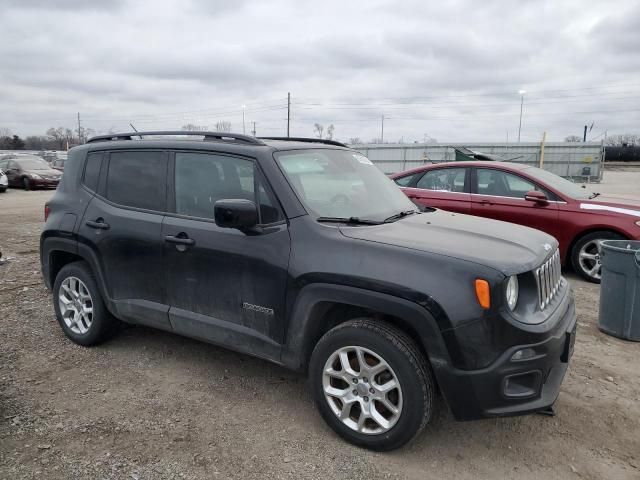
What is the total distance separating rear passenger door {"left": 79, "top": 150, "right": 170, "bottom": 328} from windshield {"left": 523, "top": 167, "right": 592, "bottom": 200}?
5.50 m

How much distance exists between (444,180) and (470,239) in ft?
15.7

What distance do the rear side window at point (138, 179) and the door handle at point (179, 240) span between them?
0.29m

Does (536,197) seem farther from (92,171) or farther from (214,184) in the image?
(92,171)

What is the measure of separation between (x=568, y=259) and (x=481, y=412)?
16.0 ft

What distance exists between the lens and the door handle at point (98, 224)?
398 cm

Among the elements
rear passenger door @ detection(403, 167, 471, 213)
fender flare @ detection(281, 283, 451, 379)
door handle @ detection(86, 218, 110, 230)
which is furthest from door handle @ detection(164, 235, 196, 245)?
rear passenger door @ detection(403, 167, 471, 213)

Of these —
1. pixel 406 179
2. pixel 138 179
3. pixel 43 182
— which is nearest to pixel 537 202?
pixel 406 179

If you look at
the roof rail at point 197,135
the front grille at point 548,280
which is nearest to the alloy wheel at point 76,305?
the roof rail at point 197,135

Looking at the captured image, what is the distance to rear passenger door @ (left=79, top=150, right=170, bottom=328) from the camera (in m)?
3.74

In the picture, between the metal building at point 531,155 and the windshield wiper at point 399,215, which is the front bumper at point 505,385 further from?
the metal building at point 531,155

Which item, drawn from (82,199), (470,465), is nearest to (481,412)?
(470,465)

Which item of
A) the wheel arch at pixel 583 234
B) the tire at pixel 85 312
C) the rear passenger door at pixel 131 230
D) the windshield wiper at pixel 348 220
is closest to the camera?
the windshield wiper at pixel 348 220

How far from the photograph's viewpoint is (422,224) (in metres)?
3.39

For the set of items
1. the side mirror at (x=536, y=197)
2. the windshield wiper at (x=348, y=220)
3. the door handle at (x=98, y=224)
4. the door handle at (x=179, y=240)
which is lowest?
the door handle at (x=179, y=240)
